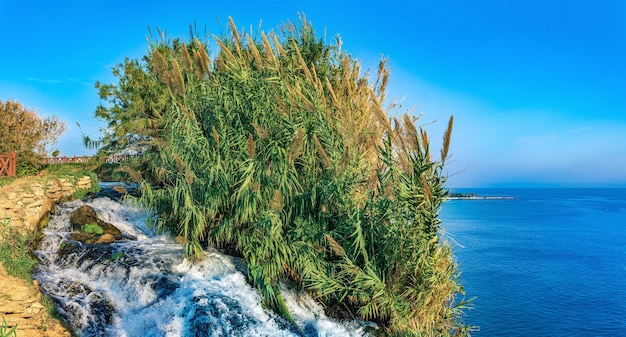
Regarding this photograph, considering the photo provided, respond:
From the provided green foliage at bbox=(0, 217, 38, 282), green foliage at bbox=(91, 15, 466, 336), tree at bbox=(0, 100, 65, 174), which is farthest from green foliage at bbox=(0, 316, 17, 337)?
tree at bbox=(0, 100, 65, 174)

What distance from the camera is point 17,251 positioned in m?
7.74

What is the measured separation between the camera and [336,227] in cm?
717

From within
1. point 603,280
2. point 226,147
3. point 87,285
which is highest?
point 226,147

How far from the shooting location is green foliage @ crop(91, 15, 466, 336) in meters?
6.53

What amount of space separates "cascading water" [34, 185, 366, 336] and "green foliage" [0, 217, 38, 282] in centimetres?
19

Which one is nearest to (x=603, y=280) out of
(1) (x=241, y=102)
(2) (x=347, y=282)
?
(2) (x=347, y=282)

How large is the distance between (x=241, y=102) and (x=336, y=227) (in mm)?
2756

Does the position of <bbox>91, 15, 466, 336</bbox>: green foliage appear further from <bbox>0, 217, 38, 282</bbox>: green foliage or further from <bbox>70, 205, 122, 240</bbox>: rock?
<bbox>0, 217, 38, 282</bbox>: green foliage

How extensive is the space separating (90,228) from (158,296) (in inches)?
130

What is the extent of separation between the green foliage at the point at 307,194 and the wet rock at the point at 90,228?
1.31 metres

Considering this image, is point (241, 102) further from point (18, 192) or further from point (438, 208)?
point (18, 192)

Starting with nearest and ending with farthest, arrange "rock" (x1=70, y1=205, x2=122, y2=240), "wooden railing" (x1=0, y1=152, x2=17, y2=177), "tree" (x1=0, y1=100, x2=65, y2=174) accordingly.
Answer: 1. "rock" (x1=70, y1=205, x2=122, y2=240)
2. "wooden railing" (x1=0, y1=152, x2=17, y2=177)
3. "tree" (x1=0, y1=100, x2=65, y2=174)

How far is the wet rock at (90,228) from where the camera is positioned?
8797mm

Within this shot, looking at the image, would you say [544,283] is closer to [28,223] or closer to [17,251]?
[28,223]
